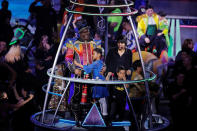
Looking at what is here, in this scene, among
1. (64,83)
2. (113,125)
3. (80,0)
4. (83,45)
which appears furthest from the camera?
(80,0)

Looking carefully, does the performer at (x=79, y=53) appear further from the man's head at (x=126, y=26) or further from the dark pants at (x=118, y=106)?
the man's head at (x=126, y=26)

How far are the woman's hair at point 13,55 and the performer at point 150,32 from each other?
317 centimetres

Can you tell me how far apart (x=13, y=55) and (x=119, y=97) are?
10.2 ft

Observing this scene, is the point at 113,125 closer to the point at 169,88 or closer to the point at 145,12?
the point at 169,88

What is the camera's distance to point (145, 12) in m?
10.9

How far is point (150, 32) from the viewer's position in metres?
10.7

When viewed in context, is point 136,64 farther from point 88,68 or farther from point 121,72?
point 88,68

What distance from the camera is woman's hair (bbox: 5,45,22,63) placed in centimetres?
903

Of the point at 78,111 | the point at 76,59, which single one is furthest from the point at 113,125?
the point at 76,59

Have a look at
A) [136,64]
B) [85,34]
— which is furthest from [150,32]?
[85,34]

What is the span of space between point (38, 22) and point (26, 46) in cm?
77

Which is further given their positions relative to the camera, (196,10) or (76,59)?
(196,10)

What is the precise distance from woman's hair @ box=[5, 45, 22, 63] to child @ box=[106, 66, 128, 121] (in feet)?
8.70

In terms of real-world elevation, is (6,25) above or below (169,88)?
above
